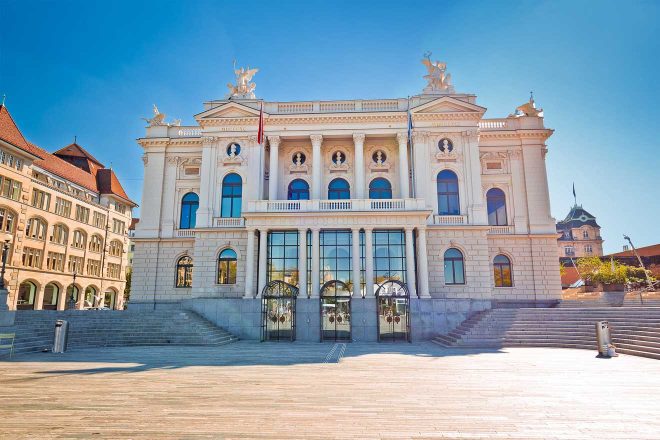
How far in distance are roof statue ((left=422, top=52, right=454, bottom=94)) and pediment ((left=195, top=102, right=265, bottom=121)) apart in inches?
605

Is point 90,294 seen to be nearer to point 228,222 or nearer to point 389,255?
point 228,222

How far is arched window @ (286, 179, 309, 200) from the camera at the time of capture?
116 ft

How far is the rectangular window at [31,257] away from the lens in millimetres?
47938

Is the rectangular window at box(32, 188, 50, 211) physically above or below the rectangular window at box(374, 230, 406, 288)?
above

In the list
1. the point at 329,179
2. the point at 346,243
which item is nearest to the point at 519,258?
the point at 346,243

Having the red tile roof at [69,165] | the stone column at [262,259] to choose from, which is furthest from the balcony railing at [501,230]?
the red tile roof at [69,165]

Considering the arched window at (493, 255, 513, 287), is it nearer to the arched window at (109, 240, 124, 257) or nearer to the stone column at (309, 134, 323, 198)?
the stone column at (309, 134, 323, 198)

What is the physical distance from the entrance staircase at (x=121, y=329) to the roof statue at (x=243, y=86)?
1933 cm

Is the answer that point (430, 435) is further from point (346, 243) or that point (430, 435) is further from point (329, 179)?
point (329, 179)

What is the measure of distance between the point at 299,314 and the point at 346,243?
6203 mm

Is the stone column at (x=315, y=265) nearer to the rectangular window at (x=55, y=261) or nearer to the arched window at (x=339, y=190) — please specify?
the arched window at (x=339, y=190)

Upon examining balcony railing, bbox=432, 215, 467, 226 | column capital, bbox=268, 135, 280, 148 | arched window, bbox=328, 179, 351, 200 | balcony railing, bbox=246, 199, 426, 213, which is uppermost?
column capital, bbox=268, 135, 280, 148

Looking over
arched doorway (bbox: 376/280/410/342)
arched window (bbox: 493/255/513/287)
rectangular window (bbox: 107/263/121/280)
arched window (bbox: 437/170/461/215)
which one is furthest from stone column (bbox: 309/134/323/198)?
rectangular window (bbox: 107/263/121/280)

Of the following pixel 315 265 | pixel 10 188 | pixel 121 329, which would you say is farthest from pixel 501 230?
pixel 10 188
